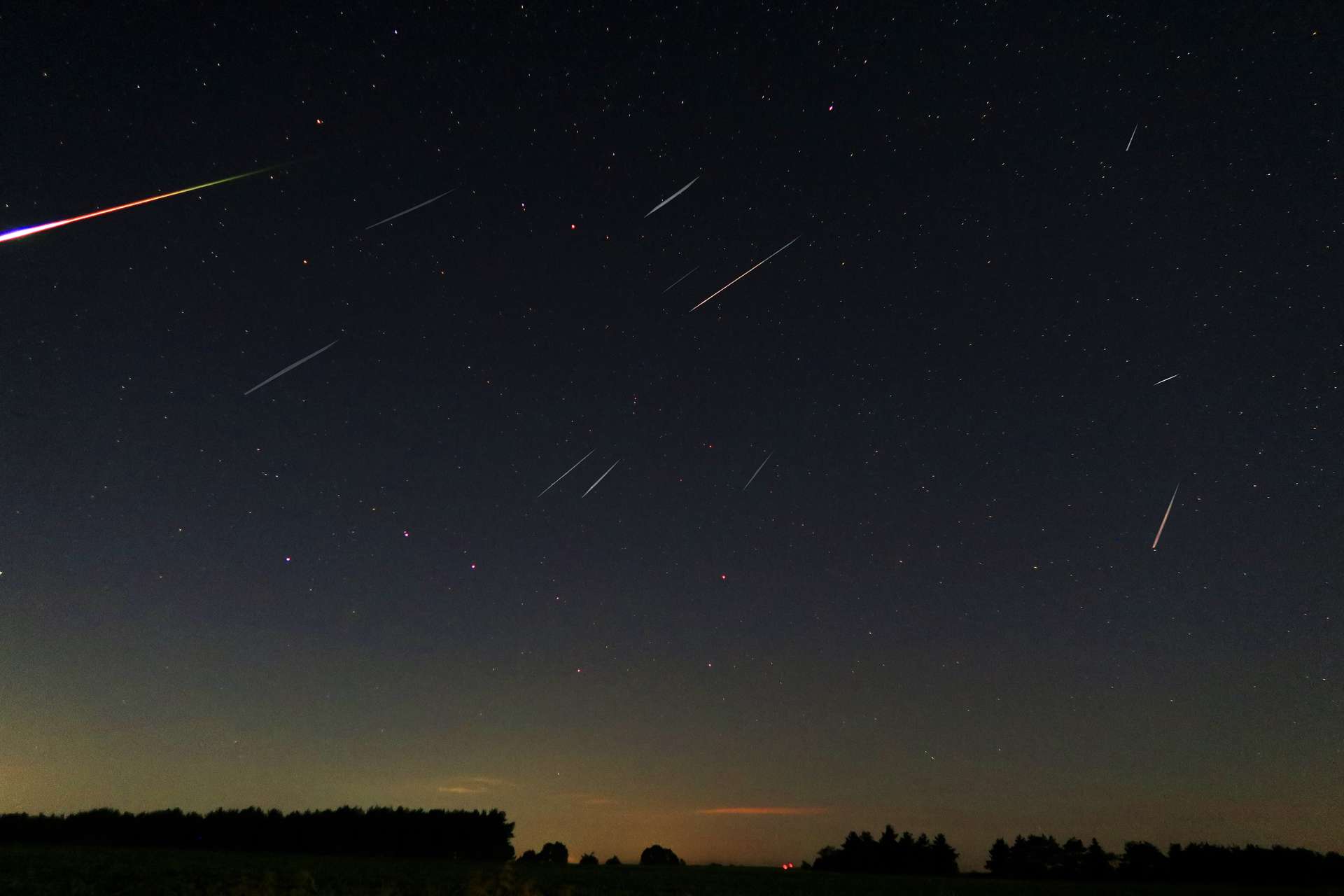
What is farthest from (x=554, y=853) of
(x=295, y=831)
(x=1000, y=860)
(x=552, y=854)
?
(x=1000, y=860)

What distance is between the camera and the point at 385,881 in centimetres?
2397

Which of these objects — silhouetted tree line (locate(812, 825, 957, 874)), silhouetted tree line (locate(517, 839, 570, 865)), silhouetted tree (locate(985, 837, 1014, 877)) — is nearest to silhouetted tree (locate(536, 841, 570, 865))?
silhouetted tree line (locate(517, 839, 570, 865))

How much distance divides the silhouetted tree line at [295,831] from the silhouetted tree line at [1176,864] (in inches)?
1273

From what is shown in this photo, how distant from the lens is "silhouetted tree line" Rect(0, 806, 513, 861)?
170ft

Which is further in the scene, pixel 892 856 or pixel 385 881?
pixel 892 856

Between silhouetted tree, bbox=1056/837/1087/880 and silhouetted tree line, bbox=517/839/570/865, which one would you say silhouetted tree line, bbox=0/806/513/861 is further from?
silhouetted tree, bbox=1056/837/1087/880

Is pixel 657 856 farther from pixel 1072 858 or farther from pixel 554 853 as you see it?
pixel 1072 858

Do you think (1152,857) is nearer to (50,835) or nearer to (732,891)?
(732,891)

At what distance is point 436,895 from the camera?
21422 millimetres

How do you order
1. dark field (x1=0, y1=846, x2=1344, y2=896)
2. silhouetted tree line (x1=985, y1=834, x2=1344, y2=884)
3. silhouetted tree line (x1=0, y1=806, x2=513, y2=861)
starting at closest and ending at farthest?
1. dark field (x1=0, y1=846, x2=1344, y2=896)
2. silhouetted tree line (x1=985, y1=834, x2=1344, y2=884)
3. silhouetted tree line (x1=0, y1=806, x2=513, y2=861)

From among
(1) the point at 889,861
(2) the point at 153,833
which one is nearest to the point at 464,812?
(2) the point at 153,833

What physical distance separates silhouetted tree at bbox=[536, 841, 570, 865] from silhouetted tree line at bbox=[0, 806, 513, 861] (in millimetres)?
2345

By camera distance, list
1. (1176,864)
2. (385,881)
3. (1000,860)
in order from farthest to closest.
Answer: (1000,860) → (1176,864) → (385,881)

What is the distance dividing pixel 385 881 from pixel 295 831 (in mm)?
36643
